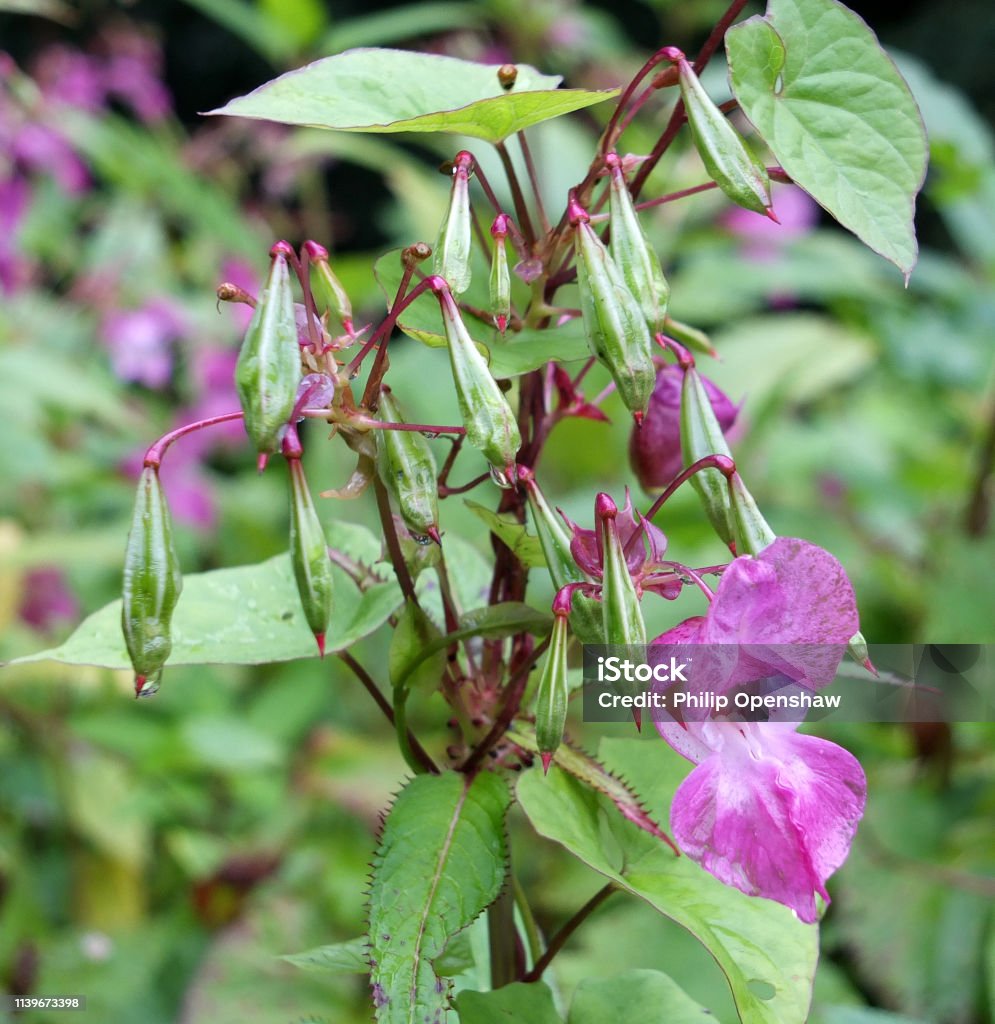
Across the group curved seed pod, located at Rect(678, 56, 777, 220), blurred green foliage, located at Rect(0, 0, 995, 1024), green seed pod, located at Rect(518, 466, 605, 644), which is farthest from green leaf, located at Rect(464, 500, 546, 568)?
blurred green foliage, located at Rect(0, 0, 995, 1024)

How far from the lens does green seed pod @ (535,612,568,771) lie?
0.37 m

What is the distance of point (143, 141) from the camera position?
2164 millimetres

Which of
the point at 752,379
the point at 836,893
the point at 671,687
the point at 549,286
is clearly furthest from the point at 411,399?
the point at 671,687

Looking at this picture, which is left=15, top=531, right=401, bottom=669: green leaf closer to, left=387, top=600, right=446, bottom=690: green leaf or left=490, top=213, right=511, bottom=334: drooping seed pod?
A: left=387, top=600, right=446, bottom=690: green leaf

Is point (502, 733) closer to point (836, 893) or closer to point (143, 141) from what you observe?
point (836, 893)

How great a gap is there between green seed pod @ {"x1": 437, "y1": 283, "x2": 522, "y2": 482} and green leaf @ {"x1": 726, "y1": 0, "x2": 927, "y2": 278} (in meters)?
0.13

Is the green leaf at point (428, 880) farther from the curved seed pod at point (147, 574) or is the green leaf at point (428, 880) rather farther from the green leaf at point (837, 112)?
the green leaf at point (837, 112)

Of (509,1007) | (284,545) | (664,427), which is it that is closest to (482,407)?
(664,427)

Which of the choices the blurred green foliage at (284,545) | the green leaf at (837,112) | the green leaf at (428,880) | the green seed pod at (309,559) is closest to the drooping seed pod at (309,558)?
the green seed pod at (309,559)

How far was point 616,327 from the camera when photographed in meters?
0.37

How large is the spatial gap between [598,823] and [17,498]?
1315 mm

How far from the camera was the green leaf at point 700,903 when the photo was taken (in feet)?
1.34

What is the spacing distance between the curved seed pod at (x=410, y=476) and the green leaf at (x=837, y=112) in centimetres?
17

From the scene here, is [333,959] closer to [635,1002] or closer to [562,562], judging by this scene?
[635,1002]
